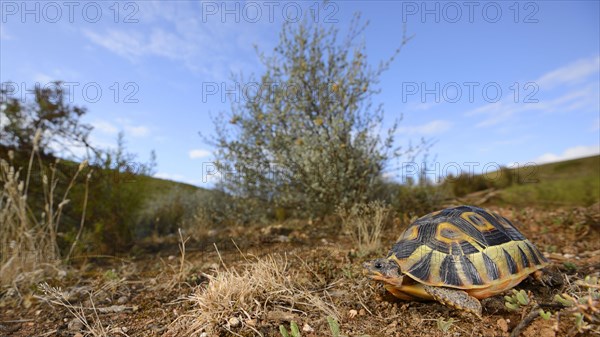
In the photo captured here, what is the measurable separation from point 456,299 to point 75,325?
278 centimetres

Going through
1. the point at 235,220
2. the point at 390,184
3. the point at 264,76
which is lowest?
the point at 235,220

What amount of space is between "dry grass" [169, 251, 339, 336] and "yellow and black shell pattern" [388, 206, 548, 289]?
65cm

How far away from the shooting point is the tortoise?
2379 mm

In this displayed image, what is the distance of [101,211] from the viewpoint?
251 inches

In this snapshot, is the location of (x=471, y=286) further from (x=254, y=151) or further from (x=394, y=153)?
A: (x=254, y=151)

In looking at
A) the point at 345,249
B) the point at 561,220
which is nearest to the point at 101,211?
the point at 345,249

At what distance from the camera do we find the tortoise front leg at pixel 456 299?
7.61 ft

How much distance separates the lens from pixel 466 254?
2486mm

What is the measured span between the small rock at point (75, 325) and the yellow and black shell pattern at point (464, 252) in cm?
242

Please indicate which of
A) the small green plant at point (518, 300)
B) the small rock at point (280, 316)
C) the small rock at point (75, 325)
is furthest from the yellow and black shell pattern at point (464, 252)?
the small rock at point (75, 325)

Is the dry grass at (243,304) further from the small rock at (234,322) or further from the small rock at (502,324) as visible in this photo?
the small rock at (502,324)

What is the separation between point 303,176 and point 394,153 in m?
1.56

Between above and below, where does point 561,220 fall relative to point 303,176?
below

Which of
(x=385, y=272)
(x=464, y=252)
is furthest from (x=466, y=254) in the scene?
(x=385, y=272)
